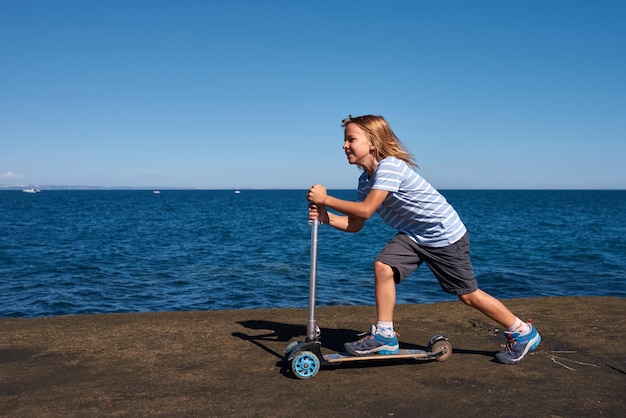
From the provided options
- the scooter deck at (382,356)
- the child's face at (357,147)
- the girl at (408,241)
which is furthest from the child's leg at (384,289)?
the child's face at (357,147)

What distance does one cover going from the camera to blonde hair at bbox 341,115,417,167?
13.8ft

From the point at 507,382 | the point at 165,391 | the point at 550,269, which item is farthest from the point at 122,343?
the point at 550,269

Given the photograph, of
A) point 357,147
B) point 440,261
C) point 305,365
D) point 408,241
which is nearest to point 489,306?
point 440,261

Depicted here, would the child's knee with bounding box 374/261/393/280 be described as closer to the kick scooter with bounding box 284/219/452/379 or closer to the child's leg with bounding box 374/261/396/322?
the child's leg with bounding box 374/261/396/322

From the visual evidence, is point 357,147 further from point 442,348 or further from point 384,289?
point 442,348

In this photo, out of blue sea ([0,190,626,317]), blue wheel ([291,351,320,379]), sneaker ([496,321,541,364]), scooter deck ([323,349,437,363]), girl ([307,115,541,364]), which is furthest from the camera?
blue sea ([0,190,626,317])

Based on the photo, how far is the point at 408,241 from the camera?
437 cm

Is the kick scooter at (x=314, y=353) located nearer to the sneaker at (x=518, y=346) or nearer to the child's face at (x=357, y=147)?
the sneaker at (x=518, y=346)

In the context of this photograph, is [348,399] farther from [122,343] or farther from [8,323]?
[8,323]

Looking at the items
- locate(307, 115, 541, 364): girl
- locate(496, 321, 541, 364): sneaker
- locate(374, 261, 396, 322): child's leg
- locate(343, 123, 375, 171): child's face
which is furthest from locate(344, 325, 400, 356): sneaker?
locate(343, 123, 375, 171): child's face

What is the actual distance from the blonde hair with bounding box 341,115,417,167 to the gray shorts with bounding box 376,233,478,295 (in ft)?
2.29

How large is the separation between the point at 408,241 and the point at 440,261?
0.97 feet

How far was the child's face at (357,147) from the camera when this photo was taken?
4223 mm

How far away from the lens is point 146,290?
14.1 metres
